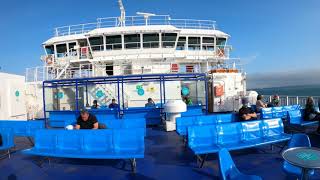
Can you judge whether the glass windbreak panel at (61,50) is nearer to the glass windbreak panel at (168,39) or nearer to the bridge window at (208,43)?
the glass windbreak panel at (168,39)

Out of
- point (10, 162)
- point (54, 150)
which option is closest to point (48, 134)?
point (54, 150)

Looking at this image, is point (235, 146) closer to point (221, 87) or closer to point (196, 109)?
point (196, 109)

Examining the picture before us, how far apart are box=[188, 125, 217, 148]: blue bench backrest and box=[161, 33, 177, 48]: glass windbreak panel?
1320 centimetres

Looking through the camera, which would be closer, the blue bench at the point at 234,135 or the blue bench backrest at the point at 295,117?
the blue bench at the point at 234,135

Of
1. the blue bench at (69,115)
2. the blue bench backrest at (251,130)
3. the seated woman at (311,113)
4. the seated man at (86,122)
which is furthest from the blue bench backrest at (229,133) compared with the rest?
the blue bench at (69,115)

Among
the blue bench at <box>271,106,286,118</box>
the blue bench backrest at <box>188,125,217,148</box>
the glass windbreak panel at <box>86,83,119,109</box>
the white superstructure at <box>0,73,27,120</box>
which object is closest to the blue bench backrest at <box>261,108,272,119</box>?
the blue bench at <box>271,106,286,118</box>

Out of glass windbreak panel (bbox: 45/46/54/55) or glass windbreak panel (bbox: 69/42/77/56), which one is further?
glass windbreak panel (bbox: 45/46/54/55)

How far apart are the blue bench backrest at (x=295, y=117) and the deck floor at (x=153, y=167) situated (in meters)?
1.12

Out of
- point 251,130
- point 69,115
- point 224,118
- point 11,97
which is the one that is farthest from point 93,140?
point 11,97

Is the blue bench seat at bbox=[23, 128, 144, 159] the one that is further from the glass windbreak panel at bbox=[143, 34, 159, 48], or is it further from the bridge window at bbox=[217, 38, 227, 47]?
the bridge window at bbox=[217, 38, 227, 47]

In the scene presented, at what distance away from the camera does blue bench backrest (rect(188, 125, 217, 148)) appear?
18.9 ft

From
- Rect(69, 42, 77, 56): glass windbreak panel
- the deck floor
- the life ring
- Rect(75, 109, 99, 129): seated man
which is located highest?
Rect(69, 42, 77, 56): glass windbreak panel

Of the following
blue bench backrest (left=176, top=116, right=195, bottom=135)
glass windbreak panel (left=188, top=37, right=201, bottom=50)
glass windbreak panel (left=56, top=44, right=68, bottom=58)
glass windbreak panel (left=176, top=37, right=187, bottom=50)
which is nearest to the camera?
blue bench backrest (left=176, top=116, right=195, bottom=135)

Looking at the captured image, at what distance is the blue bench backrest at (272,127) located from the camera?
6.51 meters
